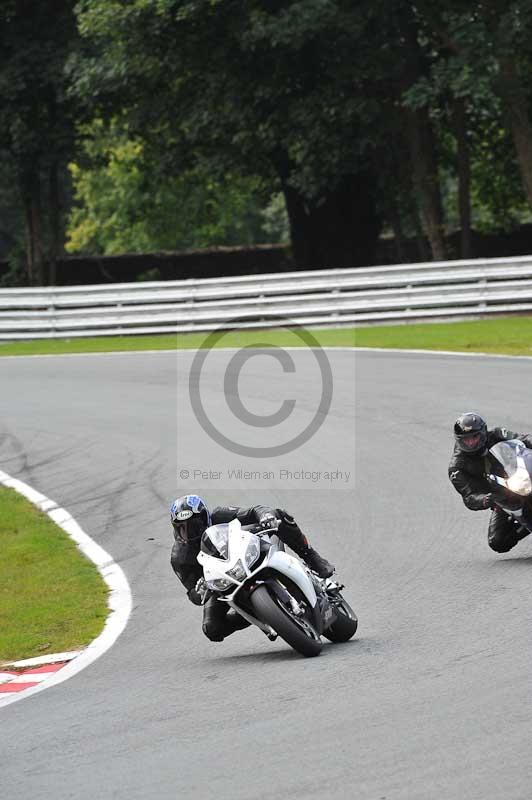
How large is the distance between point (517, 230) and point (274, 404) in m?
26.9

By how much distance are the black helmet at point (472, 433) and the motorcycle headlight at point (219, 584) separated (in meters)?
2.98

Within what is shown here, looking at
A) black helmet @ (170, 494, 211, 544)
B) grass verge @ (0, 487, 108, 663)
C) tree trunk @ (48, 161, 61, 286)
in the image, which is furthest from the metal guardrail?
black helmet @ (170, 494, 211, 544)

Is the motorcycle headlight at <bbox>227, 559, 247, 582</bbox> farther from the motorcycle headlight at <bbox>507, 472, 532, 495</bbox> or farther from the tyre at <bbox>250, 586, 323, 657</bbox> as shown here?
the motorcycle headlight at <bbox>507, 472, 532, 495</bbox>

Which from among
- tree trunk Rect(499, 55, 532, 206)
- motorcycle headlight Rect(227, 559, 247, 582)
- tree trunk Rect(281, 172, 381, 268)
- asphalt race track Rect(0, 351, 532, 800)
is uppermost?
tree trunk Rect(499, 55, 532, 206)

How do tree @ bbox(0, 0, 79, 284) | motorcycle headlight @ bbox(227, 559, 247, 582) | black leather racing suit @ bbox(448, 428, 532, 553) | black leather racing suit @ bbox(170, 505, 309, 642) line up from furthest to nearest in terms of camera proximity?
1. tree @ bbox(0, 0, 79, 284)
2. black leather racing suit @ bbox(448, 428, 532, 553)
3. black leather racing suit @ bbox(170, 505, 309, 642)
4. motorcycle headlight @ bbox(227, 559, 247, 582)

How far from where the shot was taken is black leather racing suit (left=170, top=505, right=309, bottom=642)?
9133 mm

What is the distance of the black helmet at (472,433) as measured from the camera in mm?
10766

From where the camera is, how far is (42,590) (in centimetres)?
1195

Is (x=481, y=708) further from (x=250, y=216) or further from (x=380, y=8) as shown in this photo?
(x=250, y=216)

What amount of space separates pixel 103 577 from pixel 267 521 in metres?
3.37

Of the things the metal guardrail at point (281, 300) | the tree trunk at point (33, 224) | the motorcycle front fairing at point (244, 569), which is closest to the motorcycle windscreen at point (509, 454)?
the motorcycle front fairing at point (244, 569)

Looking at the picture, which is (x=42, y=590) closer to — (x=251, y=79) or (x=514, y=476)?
(x=514, y=476)

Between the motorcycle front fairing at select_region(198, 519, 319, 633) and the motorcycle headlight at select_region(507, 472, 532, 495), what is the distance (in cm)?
232

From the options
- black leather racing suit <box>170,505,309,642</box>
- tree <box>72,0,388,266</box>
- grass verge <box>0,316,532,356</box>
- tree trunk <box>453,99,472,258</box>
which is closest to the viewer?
black leather racing suit <box>170,505,309,642</box>
